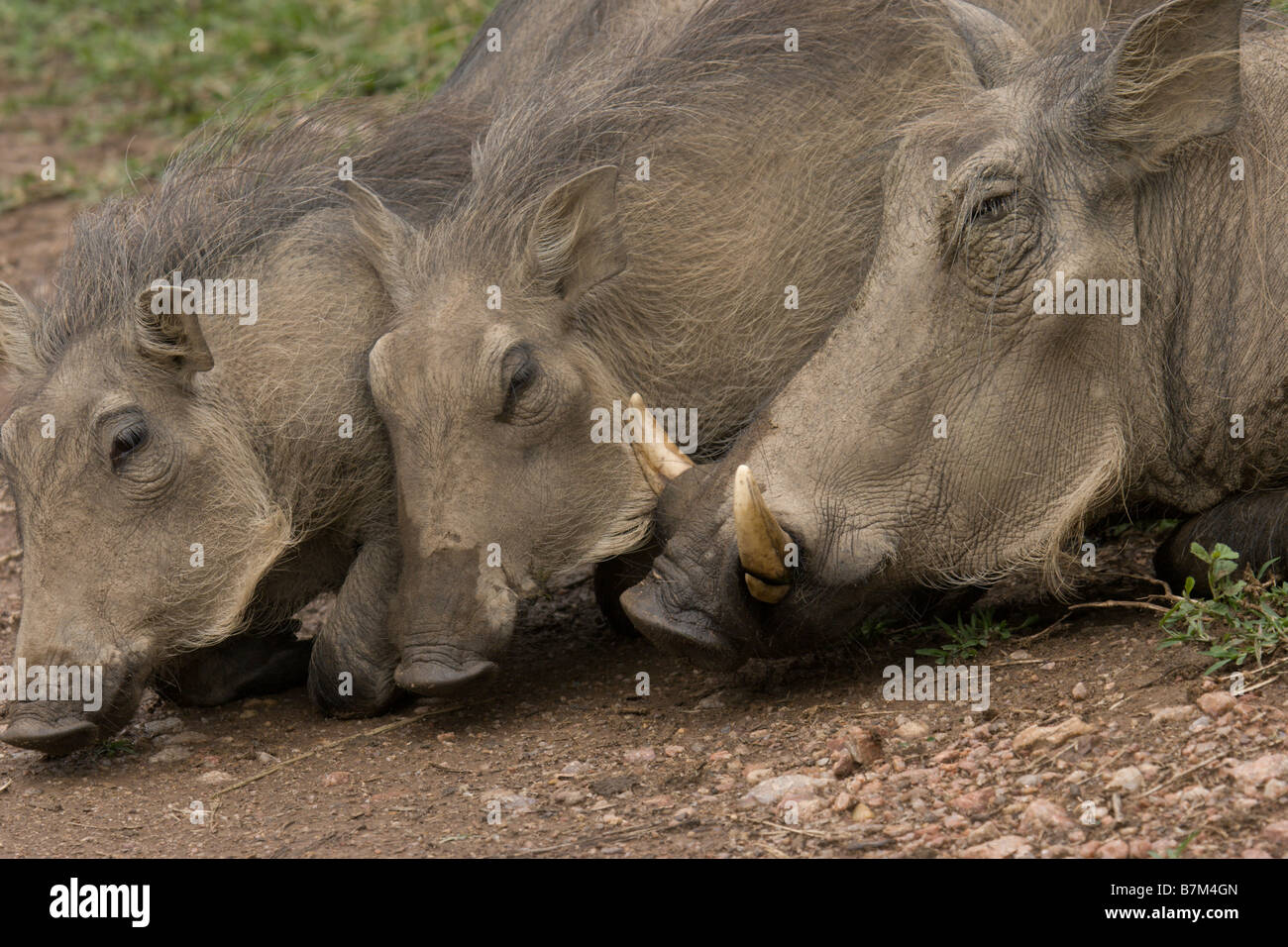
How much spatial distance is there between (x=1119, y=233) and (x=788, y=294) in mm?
980

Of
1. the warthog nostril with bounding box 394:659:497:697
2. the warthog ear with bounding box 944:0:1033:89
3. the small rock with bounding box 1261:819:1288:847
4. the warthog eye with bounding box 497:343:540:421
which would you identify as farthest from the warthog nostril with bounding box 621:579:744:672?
the warthog ear with bounding box 944:0:1033:89

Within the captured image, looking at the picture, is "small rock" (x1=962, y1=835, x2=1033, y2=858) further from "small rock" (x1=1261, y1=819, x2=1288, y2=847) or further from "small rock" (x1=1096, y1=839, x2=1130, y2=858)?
"small rock" (x1=1261, y1=819, x2=1288, y2=847)

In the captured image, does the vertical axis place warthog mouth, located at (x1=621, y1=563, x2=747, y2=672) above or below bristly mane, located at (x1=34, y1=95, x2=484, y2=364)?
below

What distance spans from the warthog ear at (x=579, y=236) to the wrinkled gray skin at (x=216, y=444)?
469 millimetres

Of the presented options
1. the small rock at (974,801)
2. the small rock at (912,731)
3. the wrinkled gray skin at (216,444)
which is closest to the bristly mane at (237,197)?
the wrinkled gray skin at (216,444)

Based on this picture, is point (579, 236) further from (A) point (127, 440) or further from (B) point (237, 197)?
(A) point (127, 440)

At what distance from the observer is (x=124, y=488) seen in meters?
4.51

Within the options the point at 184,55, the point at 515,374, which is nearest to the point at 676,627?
the point at 515,374

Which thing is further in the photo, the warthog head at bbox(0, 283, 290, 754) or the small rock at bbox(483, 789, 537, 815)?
the warthog head at bbox(0, 283, 290, 754)

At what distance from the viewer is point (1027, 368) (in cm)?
403

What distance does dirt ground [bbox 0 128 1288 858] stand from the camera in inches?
129

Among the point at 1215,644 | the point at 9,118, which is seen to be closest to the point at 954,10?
the point at 1215,644

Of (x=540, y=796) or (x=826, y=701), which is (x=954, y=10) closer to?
(x=826, y=701)

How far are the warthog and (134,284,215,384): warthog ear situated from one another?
0.53 m
